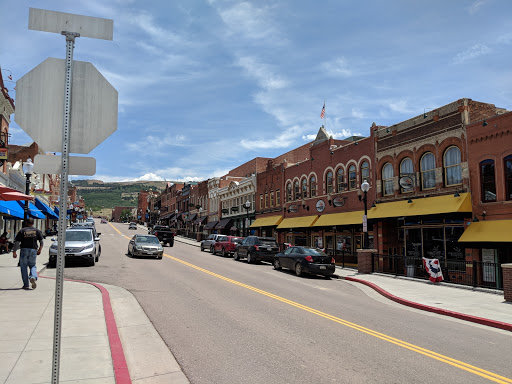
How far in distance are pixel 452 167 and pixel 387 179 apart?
484 cm

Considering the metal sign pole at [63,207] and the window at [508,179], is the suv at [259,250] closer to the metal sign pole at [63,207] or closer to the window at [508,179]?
the window at [508,179]

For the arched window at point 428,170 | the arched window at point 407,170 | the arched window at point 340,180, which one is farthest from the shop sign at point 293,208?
the arched window at point 428,170

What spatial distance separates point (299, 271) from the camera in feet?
64.3

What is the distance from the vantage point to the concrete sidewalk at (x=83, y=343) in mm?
5199

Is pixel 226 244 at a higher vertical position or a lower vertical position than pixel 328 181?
lower

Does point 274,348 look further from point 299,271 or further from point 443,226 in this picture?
point 443,226

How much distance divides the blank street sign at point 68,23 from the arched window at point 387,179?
22547 millimetres

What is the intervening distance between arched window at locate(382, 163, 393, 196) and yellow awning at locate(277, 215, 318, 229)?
7214 millimetres

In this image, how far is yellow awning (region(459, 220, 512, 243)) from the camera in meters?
16.0

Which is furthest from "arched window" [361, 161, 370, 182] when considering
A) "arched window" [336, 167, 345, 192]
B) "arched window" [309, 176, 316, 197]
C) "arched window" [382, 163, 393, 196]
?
"arched window" [309, 176, 316, 197]

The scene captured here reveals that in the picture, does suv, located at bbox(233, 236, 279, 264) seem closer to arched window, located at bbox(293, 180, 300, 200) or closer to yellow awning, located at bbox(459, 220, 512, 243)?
arched window, located at bbox(293, 180, 300, 200)

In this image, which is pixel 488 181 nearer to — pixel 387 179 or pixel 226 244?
pixel 387 179

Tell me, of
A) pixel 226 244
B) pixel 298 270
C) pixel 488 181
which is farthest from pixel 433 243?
pixel 226 244

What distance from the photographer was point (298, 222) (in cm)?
3266
